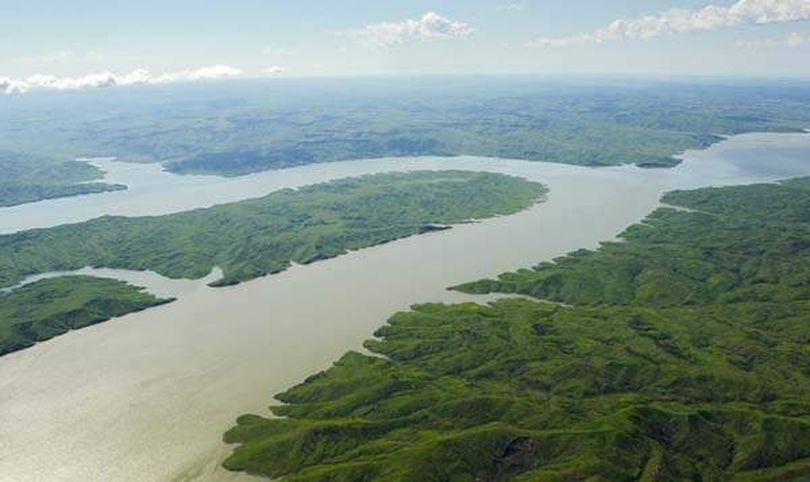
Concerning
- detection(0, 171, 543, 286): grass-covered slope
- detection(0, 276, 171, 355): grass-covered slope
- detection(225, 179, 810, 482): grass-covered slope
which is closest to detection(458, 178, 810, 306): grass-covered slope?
detection(225, 179, 810, 482): grass-covered slope

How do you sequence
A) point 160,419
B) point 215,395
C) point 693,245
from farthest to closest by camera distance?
point 693,245 < point 215,395 < point 160,419

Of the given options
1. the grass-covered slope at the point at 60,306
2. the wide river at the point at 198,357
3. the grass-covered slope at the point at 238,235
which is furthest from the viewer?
the grass-covered slope at the point at 238,235

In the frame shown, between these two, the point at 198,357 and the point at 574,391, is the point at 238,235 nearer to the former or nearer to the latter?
the point at 198,357

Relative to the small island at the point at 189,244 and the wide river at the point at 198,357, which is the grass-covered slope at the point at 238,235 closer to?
the small island at the point at 189,244

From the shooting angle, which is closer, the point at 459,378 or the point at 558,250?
Result: the point at 459,378

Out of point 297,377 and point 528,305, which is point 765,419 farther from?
point 297,377

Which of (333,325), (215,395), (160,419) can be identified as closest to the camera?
(160,419)

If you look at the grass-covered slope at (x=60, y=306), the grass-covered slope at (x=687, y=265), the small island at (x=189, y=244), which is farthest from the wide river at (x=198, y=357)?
the grass-covered slope at (x=687, y=265)

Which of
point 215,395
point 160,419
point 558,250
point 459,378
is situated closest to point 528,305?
point 459,378
